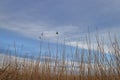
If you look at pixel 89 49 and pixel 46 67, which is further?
pixel 46 67

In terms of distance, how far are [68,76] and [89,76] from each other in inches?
20.4

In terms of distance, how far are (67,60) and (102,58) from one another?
100 cm

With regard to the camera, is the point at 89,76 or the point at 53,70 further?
the point at 53,70

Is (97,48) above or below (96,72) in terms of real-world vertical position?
above

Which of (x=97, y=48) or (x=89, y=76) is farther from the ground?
(x=97, y=48)

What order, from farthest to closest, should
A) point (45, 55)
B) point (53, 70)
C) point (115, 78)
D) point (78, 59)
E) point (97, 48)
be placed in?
point (45, 55)
point (53, 70)
point (78, 59)
point (97, 48)
point (115, 78)

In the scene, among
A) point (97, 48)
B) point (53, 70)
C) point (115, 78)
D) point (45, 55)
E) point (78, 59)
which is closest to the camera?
point (115, 78)

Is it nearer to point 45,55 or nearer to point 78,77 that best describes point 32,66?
point 45,55

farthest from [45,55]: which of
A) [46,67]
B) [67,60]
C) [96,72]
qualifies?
[96,72]

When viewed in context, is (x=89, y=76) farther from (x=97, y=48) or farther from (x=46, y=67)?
(x=46, y=67)

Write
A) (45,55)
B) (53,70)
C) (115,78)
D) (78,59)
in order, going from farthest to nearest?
1. (45,55)
2. (53,70)
3. (78,59)
4. (115,78)

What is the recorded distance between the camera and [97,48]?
5.19 metres

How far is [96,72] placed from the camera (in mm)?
5121

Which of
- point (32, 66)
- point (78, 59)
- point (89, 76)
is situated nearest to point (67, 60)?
point (78, 59)
